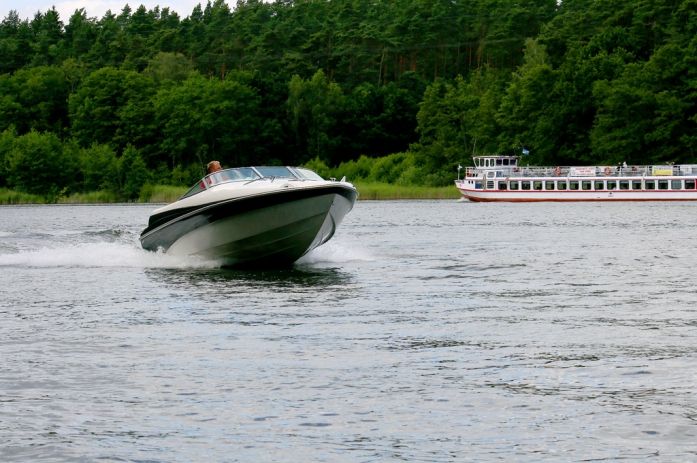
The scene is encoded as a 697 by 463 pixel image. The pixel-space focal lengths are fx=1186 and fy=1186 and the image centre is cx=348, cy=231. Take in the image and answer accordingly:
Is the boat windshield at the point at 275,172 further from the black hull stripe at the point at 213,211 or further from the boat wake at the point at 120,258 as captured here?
the boat wake at the point at 120,258

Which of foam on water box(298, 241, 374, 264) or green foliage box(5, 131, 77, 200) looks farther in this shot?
green foliage box(5, 131, 77, 200)

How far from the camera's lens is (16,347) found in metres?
16.3

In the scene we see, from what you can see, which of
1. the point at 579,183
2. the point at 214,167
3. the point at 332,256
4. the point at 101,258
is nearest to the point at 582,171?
the point at 579,183

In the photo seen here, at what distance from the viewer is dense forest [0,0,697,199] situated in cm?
12306

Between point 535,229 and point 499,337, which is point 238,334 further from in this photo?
point 535,229

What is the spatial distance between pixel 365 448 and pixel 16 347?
24.9 ft

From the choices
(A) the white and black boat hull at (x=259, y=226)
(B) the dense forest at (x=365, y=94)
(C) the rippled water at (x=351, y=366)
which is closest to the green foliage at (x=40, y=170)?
(B) the dense forest at (x=365, y=94)

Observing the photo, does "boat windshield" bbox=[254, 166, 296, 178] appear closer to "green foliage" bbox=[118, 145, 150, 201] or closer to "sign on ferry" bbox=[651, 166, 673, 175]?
"sign on ferry" bbox=[651, 166, 673, 175]

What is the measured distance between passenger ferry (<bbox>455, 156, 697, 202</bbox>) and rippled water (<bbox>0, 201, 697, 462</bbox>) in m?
78.0

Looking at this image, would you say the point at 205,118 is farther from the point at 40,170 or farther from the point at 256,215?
the point at 256,215

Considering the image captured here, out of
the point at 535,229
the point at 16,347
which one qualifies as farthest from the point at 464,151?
the point at 16,347

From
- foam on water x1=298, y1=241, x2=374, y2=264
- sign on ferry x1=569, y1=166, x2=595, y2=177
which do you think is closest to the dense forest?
sign on ferry x1=569, y1=166, x2=595, y2=177

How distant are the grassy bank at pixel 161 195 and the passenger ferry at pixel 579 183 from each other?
7567mm

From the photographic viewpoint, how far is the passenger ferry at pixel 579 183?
10444 cm
